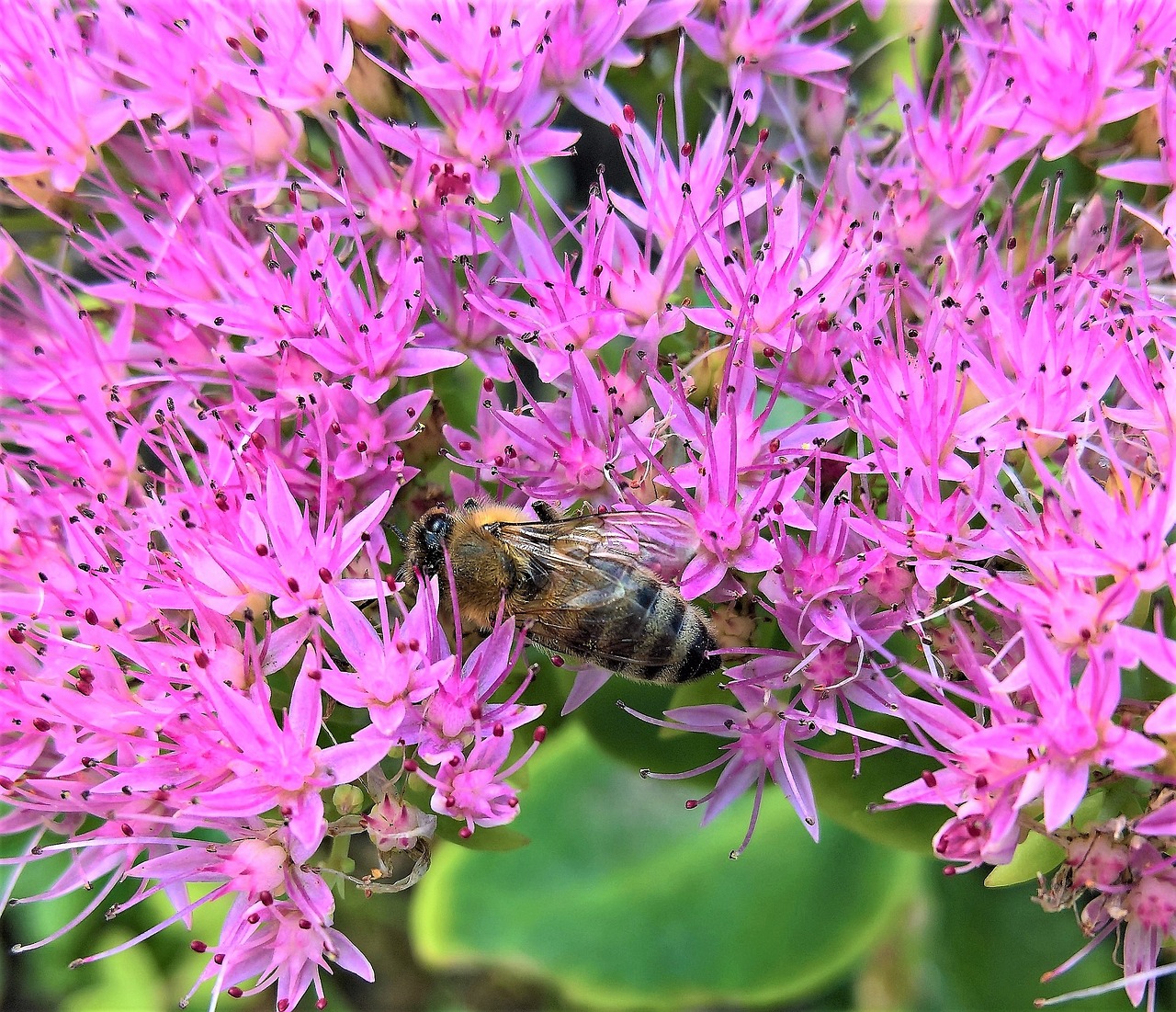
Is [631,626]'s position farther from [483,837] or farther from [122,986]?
[122,986]

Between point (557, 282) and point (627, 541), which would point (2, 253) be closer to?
point (557, 282)

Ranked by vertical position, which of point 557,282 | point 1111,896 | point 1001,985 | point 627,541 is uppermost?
point 557,282

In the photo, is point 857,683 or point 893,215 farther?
point 893,215

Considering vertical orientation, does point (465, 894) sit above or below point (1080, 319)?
below

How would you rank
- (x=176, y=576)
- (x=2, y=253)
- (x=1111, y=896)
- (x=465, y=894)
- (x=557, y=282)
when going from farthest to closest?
(x=465, y=894) → (x=2, y=253) → (x=557, y=282) → (x=176, y=576) → (x=1111, y=896)

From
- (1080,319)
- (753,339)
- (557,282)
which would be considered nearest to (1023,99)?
(1080,319)

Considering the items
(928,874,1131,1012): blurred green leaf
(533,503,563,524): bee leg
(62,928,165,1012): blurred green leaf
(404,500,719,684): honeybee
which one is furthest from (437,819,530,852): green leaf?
(62,928,165,1012): blurred green leaf

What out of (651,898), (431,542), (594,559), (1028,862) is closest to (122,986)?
(651,898)

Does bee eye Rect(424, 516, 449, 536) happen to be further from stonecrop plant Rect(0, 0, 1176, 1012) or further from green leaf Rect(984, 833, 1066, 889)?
green leaf Rect(984, 833, 1066, 889)
